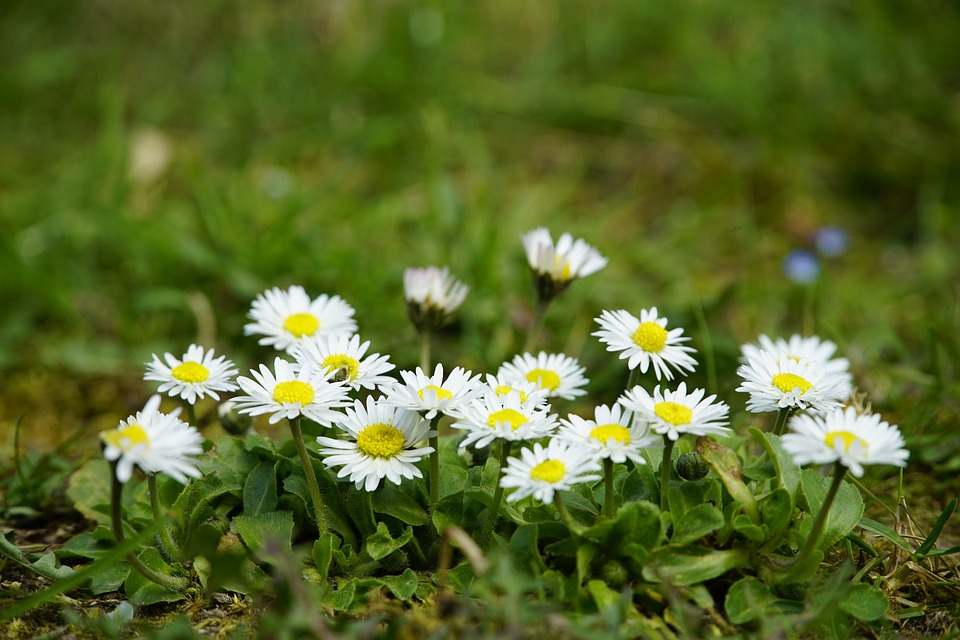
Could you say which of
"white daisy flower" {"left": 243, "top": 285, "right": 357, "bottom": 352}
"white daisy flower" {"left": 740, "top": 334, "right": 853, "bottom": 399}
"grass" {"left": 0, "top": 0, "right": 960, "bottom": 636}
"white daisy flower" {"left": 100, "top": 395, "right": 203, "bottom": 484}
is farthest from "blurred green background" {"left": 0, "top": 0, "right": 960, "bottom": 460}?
"white daisy flower" {"left": 100, "top": 395, "right": 203, "bottom": 484}

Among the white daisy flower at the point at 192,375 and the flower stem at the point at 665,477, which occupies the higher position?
the white daisy flower at the point at 192,375

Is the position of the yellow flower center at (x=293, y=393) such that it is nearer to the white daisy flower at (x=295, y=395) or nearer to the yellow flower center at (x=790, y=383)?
the white daisy flower at (x=295, y=395)

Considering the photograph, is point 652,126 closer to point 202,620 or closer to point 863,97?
point 863,97

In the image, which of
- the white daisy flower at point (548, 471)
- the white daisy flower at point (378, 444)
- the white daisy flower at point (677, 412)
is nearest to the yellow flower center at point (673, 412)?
the white daisy flower at point (677, 412)

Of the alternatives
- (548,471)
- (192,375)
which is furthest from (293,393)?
(548,471)

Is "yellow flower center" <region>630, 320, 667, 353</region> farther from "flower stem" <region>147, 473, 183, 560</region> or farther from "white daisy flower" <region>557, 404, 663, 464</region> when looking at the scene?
"flower stem" <region>147, 473, 183, 560</region>

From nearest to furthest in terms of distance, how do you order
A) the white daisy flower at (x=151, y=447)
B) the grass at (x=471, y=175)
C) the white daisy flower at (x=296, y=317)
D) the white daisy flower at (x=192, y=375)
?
the white daisy flower at (x=151, y=447), the white daisy flower at (x=192, y=375), the white daisy flower at (x=296, y=317), the grass at (x=471, y=175)

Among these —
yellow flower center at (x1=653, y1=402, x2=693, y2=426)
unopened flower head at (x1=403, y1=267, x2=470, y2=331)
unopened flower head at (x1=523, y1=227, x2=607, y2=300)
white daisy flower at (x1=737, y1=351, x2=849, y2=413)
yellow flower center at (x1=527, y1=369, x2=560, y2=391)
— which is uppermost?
unopened flower head at (x1=523, y1=227, x2=607, y2=300)
